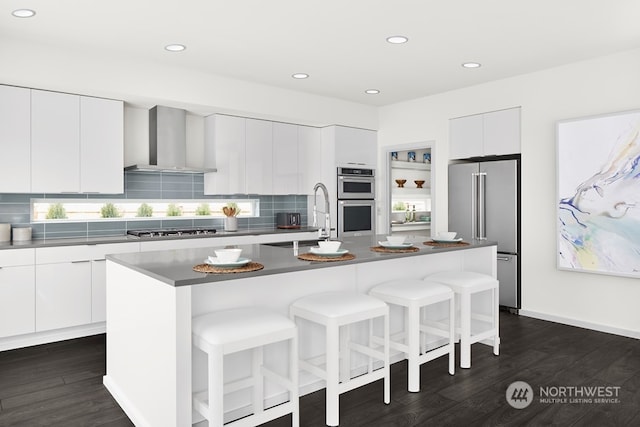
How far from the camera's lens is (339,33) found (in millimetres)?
3732

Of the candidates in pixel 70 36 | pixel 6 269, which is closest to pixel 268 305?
pixel 6 269

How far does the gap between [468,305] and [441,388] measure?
2.08 ft

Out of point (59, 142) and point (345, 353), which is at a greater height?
point (59, 142)

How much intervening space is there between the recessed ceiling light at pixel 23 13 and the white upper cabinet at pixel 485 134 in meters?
4.29

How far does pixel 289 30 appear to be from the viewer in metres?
3.66

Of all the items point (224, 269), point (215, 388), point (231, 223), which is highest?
point (231, 223)

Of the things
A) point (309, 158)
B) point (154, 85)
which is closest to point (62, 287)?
point (154, 85)

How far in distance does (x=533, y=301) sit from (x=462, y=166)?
166 cm

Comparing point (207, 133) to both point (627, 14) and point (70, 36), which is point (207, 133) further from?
point (627, 14)

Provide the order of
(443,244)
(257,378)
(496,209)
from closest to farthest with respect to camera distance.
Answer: (257,378)
(443,244)
(496,209)

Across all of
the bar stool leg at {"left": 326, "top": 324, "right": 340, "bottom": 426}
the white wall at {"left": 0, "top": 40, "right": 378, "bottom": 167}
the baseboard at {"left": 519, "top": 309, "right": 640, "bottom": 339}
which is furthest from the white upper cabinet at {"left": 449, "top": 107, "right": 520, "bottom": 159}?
the bar stool leg at {"left": 326, "top": 324, "right": 340, "bottom": 426}

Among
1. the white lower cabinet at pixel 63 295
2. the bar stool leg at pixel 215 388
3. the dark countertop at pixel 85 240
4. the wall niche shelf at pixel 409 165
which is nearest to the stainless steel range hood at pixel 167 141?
the dark countertop at pixel 85 240

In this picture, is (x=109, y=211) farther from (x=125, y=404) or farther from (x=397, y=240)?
(x=397, y=240)

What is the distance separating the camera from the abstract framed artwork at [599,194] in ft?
13.4
